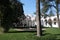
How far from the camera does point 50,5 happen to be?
140ft

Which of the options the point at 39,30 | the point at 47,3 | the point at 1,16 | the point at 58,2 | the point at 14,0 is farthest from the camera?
the point at 47,3

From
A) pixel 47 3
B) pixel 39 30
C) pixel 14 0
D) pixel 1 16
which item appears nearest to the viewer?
pixel 39 30

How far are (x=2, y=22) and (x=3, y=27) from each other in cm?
115

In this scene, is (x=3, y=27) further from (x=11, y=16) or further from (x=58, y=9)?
(x=58, y=9)

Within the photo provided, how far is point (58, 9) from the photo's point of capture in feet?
134

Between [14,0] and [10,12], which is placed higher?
[14,0]

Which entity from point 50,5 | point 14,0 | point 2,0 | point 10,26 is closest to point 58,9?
point 50,5

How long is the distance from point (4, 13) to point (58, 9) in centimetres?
1776

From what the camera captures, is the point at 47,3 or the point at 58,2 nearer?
the point at 58,2

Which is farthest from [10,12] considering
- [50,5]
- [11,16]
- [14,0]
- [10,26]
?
[50,5]

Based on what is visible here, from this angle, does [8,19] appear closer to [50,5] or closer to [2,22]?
[2,22]

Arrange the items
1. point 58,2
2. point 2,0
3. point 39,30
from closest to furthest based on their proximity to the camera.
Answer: point 39,30, point 2,0, point 58,2

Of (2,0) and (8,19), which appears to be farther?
(8,19)

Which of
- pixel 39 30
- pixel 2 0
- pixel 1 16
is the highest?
pixel 2 0
